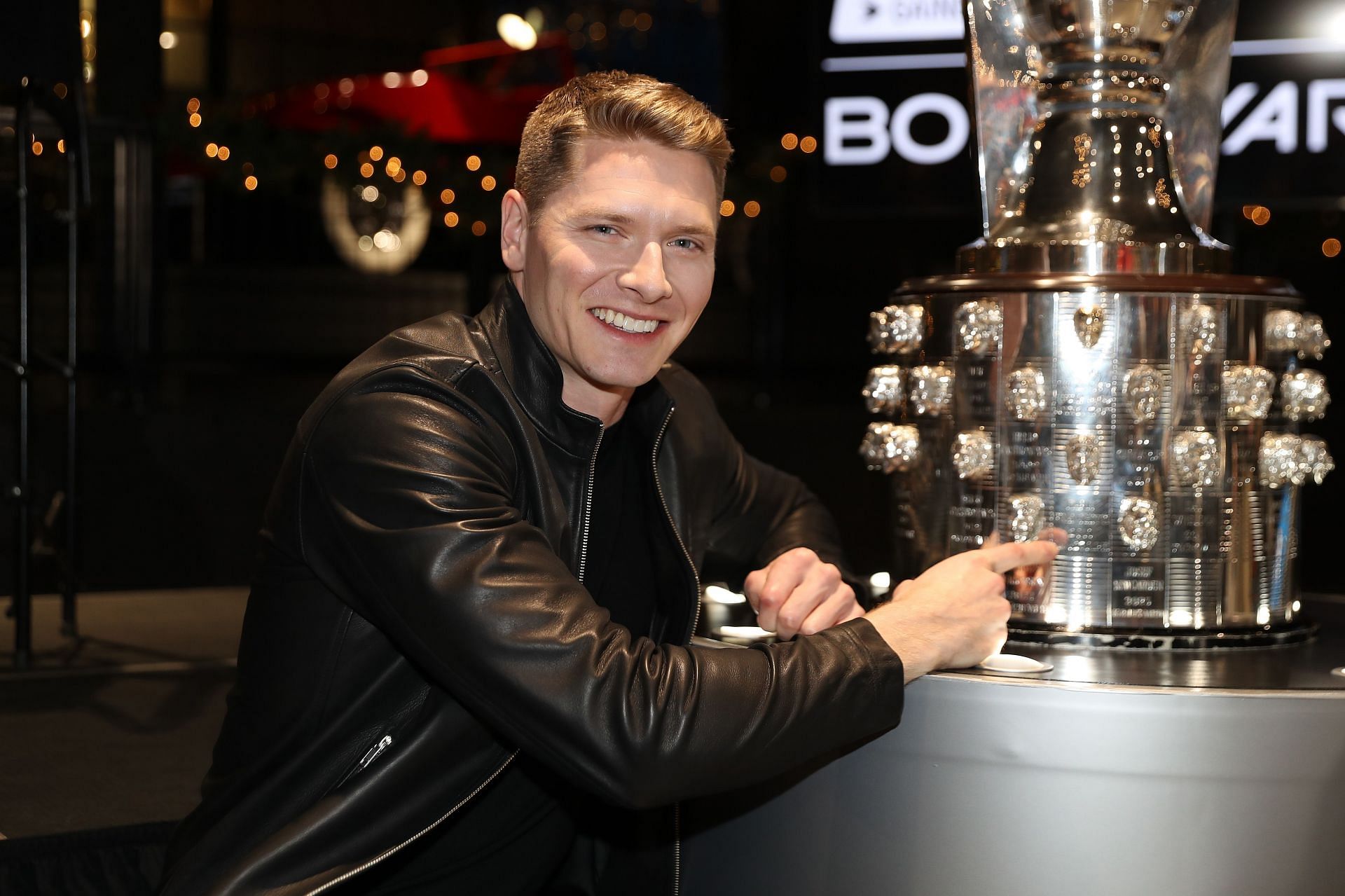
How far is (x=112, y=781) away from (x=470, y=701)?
0.90 metres

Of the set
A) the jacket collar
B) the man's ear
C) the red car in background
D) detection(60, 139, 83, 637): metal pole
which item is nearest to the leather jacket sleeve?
the jacket collar

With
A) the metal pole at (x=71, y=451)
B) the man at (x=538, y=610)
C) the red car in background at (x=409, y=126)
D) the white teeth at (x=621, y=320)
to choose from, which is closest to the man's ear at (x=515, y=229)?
the man at (x=538, y=610)

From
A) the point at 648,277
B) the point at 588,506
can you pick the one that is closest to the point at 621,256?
the point at 648,277

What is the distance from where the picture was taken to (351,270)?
21.0ft

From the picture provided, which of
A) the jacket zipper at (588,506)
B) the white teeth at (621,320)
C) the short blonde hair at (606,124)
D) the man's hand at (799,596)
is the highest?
the short blonde hair at (606,124)

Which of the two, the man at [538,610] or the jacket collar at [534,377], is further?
the jacket collar at [534,377]

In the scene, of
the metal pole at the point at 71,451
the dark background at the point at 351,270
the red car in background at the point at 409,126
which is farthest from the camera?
the red car in background at the point at 409,126

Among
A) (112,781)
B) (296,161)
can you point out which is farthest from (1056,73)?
(296,161)

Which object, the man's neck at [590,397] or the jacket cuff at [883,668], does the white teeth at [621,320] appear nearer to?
the man's neck at [590,397]

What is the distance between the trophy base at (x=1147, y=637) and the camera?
147 centimetres

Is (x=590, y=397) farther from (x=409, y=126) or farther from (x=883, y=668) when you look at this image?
(x=409, y=126)

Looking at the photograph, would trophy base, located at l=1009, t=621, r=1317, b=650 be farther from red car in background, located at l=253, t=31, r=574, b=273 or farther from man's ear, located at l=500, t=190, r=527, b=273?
red car in background, located at l=253, t=31, r=574, b=273

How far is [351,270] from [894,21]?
137 inches

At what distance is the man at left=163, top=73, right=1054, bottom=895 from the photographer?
123cm
